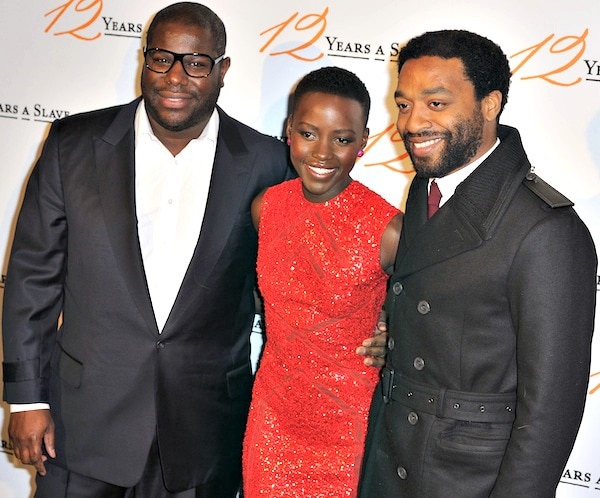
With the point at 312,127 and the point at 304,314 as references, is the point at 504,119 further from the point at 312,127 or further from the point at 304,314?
the point at 304,314

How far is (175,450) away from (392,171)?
1145 millimetres

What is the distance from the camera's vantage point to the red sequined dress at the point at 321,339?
2229 mm

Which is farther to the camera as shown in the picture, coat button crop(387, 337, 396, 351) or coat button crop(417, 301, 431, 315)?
coat button crop(387, 337, 396, 351)

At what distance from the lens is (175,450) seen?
2.45 meters

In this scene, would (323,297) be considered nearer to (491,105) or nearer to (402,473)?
(402,473)

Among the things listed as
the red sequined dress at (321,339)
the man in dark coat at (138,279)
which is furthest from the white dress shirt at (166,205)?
the red sequined dress at (321,339)

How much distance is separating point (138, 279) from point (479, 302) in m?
0.95

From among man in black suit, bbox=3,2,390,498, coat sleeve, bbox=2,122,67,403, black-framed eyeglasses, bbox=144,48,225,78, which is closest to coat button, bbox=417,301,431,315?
man in black suit, bbox=3,2,390,498

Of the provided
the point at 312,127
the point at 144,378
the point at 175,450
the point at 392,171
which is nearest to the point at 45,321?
the point at 144,378

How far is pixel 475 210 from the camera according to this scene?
6.04 feet

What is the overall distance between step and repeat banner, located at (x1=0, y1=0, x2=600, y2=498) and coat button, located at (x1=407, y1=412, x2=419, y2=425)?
1.07m

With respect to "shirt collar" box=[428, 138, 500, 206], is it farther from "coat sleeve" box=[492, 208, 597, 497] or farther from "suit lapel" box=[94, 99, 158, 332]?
"suit lapel" box=[94, 99, 158, 332]

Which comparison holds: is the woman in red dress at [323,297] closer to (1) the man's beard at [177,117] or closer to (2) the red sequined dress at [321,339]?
(2) the red sequined dress at [321,339]

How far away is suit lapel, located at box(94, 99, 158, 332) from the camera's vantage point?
232 cm
